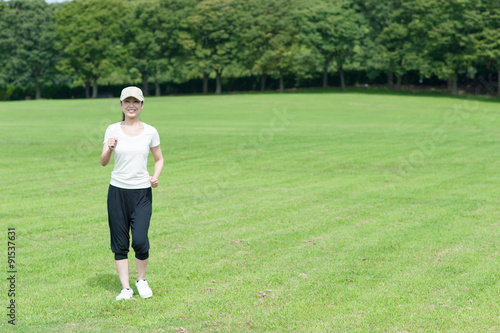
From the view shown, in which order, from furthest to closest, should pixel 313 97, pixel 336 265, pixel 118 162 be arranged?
1. pixel 313 97
2. pixel 336 265
3. pixel 118 162

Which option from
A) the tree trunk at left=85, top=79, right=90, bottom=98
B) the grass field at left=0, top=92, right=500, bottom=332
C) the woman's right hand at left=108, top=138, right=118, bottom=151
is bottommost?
the grass field at left=0, top=92, right=500, bottom=332

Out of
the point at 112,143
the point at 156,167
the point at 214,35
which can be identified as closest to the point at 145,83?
the point at 214,35

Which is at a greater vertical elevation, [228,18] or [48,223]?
[228,18]

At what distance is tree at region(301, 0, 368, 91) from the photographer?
85.5 metres

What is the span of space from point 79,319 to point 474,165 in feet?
59.0

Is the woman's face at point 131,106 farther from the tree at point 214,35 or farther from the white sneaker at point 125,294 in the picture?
the tree at point 214,35

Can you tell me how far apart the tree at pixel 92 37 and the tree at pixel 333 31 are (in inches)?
1308

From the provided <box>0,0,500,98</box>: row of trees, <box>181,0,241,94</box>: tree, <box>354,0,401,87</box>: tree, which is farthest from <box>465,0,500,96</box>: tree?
A: <box>181,0,241,94</box>: tree

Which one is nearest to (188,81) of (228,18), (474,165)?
(228,18)

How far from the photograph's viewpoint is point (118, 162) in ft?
23.2

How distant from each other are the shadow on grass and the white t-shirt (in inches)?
64.1

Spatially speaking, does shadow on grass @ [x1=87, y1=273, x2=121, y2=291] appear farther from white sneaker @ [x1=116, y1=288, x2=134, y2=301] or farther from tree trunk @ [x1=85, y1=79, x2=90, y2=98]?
tree trunk @ [x1=85, y1=79, x2=90, y2=98]

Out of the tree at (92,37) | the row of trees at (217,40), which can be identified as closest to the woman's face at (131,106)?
the row of trees at (217,40)

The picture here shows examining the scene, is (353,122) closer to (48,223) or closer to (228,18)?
(48,223)
